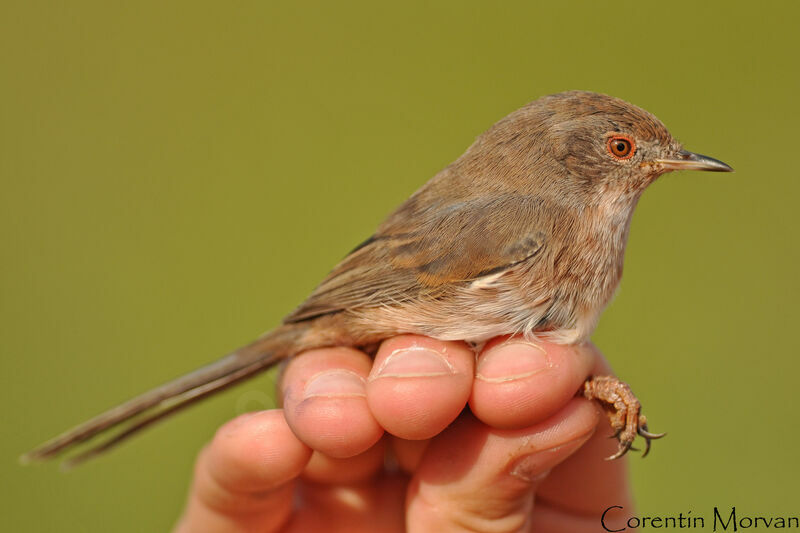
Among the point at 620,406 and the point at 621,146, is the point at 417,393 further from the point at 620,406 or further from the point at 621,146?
the point at 621,146

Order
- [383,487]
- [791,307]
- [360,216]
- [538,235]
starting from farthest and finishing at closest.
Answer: [360,216], [791,307], [383,487], [538,235]

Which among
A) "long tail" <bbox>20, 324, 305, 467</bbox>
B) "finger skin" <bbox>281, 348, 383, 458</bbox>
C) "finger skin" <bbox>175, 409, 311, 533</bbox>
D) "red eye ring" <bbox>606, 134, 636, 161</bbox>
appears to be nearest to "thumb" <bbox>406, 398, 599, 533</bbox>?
"finger skin" <bbox>281, 348, 383, 458</bbox>

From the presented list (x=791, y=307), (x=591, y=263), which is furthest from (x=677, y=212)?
(x=591, y=263)

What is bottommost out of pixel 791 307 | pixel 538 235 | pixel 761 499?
pixel 761 499

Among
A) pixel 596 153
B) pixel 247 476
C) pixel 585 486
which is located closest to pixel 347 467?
pixel 247 476

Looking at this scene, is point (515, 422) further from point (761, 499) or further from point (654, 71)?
point (654, 71)

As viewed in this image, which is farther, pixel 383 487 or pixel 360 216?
pixel 360 216

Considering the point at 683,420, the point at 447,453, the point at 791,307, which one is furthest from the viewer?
the point at 791,307

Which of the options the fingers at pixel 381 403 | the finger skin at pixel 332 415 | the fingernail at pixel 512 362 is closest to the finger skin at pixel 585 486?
the fingernail at pixel 512 362
